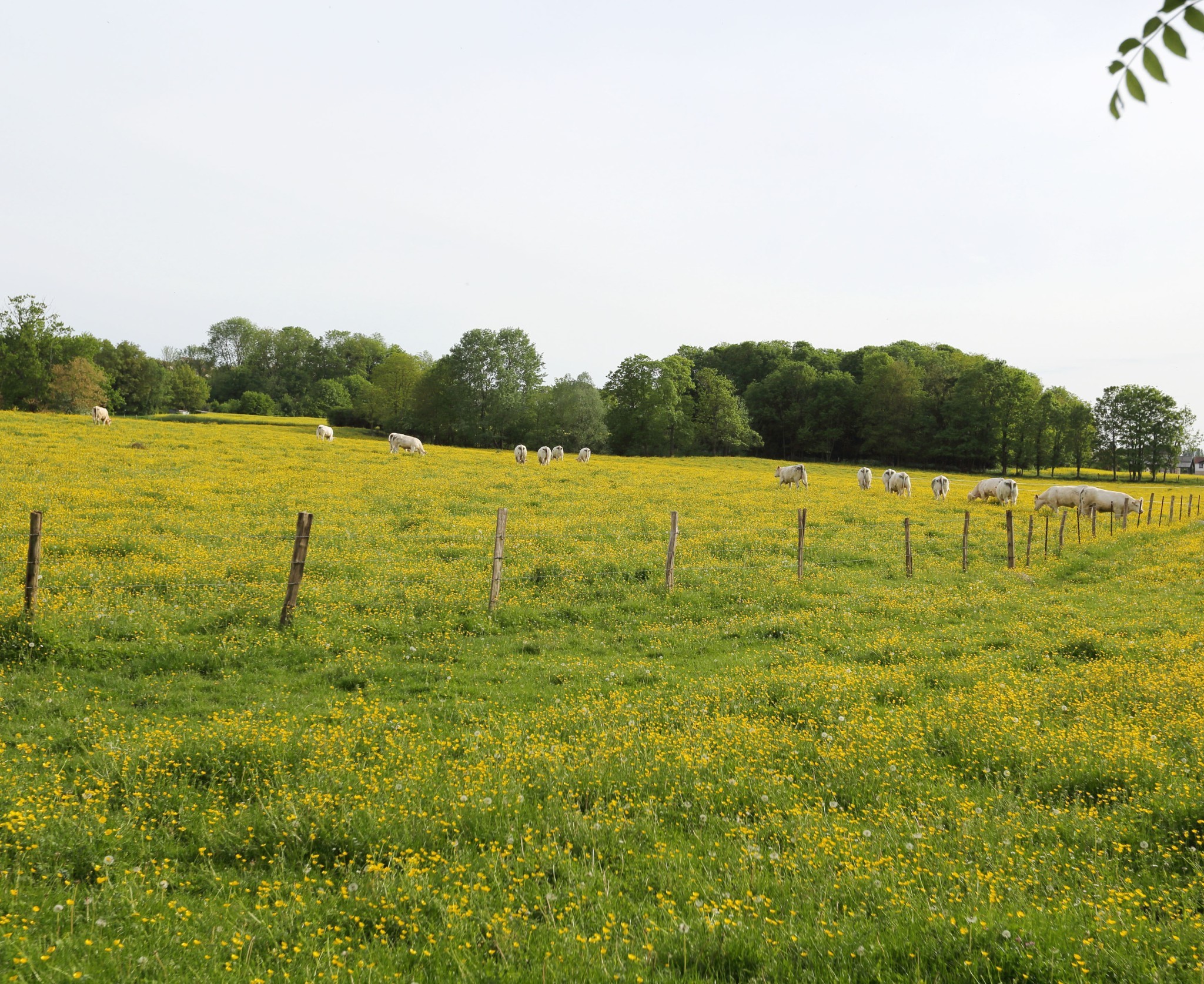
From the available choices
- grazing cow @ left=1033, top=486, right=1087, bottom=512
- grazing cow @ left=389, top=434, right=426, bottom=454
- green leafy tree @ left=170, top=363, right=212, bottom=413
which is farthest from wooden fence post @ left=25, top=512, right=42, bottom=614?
green leafy tree @ left=170, top=363, right=212, bottom=413

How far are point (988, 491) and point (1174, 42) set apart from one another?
1768 inches

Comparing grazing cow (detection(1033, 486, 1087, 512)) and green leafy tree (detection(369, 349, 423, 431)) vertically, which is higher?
green leafy tree (detection(369, 349, 423, 431))

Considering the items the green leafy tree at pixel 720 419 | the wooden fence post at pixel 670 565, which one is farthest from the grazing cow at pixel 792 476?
the green leafy tree at pixel 720 419

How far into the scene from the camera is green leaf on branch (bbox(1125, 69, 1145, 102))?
226cm

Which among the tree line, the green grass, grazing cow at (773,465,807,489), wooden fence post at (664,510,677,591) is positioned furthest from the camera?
the tree line

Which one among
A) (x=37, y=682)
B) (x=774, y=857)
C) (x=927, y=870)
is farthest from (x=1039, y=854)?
(x=37, y=682)

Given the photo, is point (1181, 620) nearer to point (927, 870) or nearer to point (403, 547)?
point (927, 870)

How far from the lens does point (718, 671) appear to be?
11016mm

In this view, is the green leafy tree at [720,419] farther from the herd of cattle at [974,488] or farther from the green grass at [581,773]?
the green grass at [581,773]

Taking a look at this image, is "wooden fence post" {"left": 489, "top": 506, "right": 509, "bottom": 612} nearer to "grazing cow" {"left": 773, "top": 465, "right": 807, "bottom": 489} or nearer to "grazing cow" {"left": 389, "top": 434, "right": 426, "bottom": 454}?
"grazing cow" {"left": 773, "top": 465, "right": 807, "bottom": 489}

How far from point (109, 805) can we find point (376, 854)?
2740 mm

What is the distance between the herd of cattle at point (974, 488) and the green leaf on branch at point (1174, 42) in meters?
29.3

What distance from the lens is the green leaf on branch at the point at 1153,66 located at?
2.20 metres

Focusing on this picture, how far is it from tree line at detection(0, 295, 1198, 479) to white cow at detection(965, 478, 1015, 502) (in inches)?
1699
